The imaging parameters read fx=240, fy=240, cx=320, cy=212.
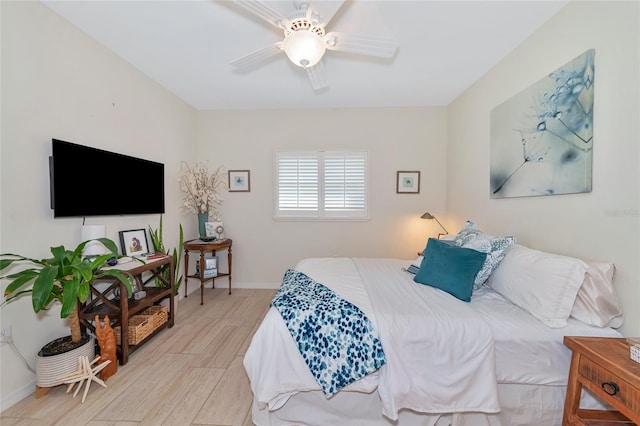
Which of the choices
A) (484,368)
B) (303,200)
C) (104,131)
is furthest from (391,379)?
(104,131)

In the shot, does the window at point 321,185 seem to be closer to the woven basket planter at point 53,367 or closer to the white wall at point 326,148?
the white wall at point 326,148

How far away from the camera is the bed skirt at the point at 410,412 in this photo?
1294mm

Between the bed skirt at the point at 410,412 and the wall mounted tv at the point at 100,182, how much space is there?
1955 millimetres

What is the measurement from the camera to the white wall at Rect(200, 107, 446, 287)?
133 inches

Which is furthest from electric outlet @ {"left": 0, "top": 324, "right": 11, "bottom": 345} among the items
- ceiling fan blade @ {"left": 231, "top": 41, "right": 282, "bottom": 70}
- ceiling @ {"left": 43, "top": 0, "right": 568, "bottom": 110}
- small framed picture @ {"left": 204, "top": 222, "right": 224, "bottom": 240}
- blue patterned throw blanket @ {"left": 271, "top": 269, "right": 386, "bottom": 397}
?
ceiling fan blade @ {"left": 231, "top": 41, "right": 282, "bottom": 70}

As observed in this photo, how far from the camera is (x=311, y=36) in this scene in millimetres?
1520

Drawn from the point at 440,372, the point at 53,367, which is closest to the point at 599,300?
the point at 440,372

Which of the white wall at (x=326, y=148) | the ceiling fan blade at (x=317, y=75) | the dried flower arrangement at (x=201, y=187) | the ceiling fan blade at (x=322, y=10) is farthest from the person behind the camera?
the white wall at (x=326, y=148)

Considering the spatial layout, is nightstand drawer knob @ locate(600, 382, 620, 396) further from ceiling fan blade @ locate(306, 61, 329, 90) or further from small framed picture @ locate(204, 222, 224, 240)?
small framed picture @ locate(204, 222, 224, 240)

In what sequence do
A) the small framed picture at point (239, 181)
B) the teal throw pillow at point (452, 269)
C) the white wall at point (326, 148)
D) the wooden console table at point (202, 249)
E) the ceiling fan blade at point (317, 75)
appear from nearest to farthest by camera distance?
1. the teal throw pillow at point (452, 269)
2. the ceiling fan blade at point (317, 75)
3. the wooden console table at point (202, 249)
4. the white wall at point (326, 148)
5. the small framed picture at point (239, 181)

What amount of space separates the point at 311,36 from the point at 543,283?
205cm

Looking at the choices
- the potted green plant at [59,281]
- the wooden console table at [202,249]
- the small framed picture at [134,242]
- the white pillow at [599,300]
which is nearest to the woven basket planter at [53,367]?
the potted green plant at [59,281]

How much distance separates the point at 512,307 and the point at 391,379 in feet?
3.00

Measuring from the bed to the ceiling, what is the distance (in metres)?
1.82
